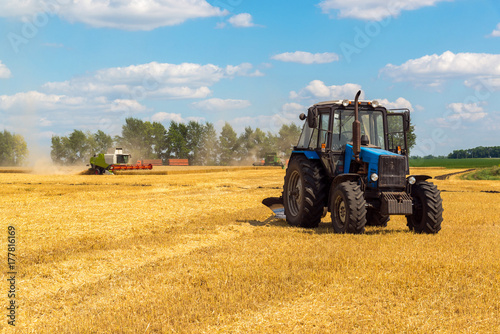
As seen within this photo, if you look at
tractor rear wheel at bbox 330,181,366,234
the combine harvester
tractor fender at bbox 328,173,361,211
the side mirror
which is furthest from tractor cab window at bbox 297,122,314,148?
the combine harvester

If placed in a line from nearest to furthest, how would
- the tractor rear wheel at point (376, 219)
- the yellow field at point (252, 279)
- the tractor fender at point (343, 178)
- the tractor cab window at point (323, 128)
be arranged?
the yellow field at point (252, 279) < the tractor fender at point (343, 178) < the tractor cab window at point (323, 128) < the tractor rear wheel at point (376, 219)

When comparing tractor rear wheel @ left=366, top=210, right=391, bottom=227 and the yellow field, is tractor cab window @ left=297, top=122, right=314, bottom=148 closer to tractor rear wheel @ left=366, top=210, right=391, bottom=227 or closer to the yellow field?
the yellow field

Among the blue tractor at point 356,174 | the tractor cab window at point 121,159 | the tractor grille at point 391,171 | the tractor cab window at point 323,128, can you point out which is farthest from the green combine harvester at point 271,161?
the tractor grille at point 391,171

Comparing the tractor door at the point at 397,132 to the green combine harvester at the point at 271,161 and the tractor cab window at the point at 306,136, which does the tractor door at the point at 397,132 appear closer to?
the tractor cab window at the point at 306,136

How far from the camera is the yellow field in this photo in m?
5.06

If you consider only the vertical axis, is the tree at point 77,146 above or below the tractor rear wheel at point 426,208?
above

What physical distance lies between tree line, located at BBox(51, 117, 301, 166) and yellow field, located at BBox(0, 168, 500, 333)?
306ft

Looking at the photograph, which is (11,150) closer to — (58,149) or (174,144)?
(58,149)

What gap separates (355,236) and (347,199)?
746 millimetres

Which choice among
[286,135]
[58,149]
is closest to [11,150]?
[58,149]

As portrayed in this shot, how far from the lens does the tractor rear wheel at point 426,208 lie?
9797 millimetres

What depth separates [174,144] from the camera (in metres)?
105

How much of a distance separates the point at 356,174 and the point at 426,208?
5.19ft

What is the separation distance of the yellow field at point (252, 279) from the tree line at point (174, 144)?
9335cm
